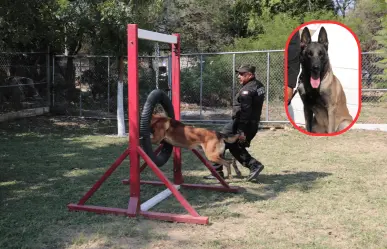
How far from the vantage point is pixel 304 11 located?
24125mm

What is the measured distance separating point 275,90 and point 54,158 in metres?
8.36

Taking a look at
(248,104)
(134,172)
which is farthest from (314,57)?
(248,104)

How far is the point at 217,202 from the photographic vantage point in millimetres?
5879

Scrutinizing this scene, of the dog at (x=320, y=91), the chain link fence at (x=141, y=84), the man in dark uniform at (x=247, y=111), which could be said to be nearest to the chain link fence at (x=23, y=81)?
the chain link fence at (x=141, y=84)

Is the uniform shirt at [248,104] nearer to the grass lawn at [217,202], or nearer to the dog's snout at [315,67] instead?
the grass lawn at [217,202]

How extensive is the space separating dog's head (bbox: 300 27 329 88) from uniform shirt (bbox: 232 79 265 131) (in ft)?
11.4

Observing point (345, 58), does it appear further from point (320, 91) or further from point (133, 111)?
point (133, 111)

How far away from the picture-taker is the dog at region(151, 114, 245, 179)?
19.9 ft


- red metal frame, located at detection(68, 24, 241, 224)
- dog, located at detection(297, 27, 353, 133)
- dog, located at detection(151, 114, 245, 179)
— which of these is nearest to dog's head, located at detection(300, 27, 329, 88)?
dog, located at detection(297, 27, 353, 133)

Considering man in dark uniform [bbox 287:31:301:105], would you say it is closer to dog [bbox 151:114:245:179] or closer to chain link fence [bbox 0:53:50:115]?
dog [bbox 151:114:245:179]

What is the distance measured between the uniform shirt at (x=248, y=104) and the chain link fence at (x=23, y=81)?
9094mm

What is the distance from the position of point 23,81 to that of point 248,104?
10.1 meters

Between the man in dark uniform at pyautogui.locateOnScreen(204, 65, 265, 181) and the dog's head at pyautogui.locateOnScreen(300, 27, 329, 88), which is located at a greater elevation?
the dog's head at pyautogui.locateOnScreen(300, 27, 329, 88)

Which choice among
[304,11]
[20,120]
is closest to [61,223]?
[20,120]
